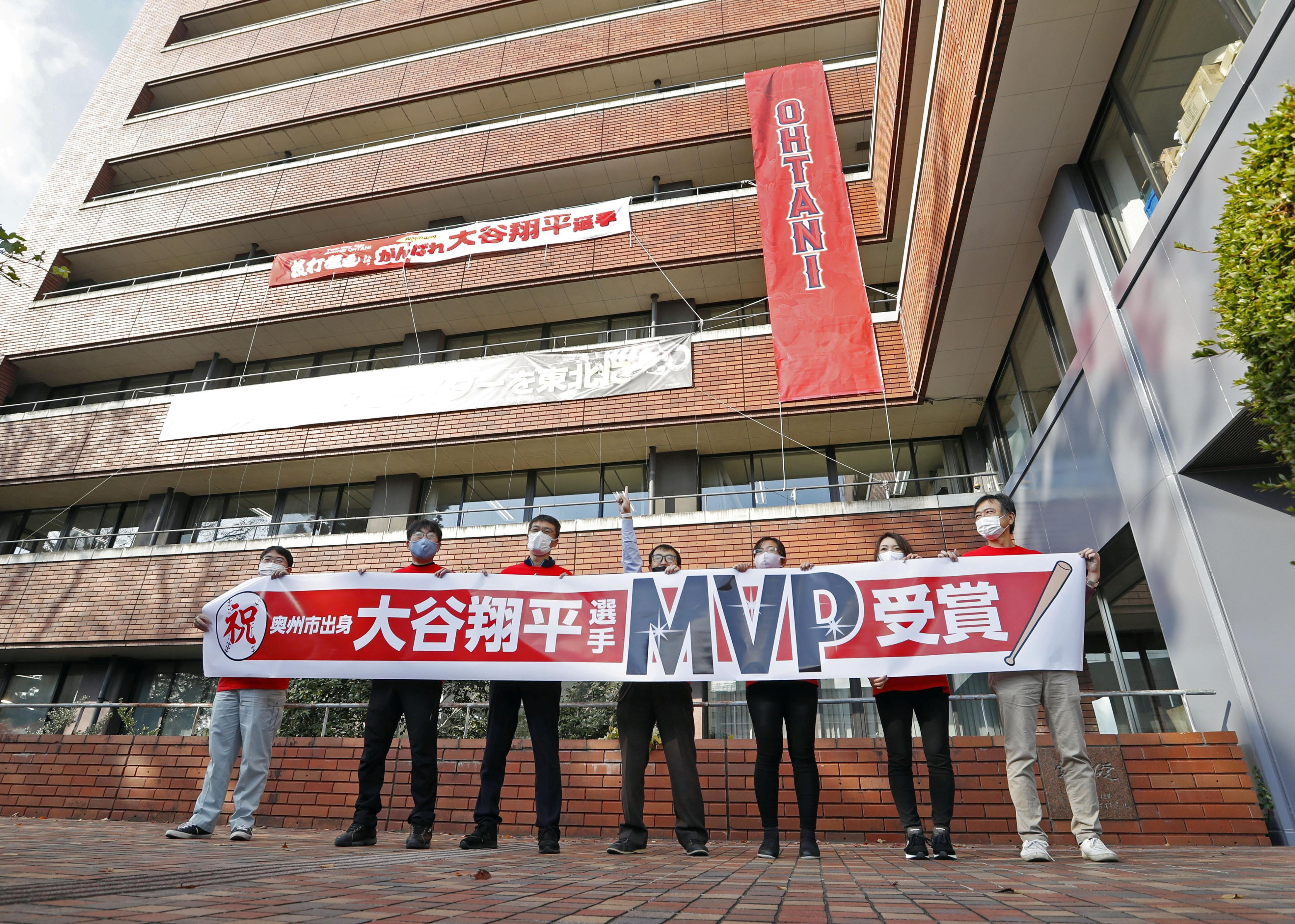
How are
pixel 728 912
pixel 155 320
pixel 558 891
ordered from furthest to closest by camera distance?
1. pixel 155 320
2. pixel 558 891
3. pixel 728 912

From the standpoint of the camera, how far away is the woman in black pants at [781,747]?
4117 mm

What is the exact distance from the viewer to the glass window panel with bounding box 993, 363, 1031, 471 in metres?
9.88

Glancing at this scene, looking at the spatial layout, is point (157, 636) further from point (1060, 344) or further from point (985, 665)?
point (1060, 344)

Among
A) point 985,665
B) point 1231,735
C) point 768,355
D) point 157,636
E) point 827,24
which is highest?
point 827,24

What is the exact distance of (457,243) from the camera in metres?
15.3

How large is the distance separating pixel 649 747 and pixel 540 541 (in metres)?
1.66

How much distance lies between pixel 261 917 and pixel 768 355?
38.3 feet

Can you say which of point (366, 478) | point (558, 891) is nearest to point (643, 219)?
point (366, 478)

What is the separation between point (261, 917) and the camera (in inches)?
71.4

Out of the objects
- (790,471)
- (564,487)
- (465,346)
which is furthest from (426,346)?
(790,471)

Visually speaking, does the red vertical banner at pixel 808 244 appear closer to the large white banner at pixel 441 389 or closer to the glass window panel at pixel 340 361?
the large white banner at pixel 441 389

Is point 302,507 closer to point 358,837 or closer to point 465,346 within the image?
point 465,346

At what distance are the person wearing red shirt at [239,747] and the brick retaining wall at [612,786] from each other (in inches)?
70.1

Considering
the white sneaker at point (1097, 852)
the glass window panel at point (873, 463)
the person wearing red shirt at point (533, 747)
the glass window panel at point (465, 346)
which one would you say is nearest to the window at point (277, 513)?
the glass window panel at point (465, 346)
